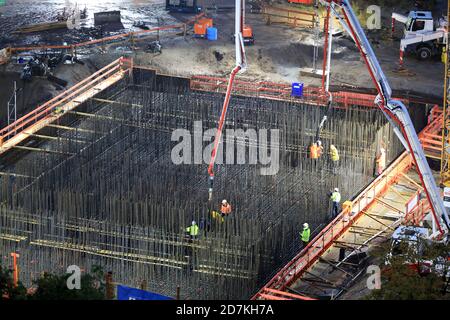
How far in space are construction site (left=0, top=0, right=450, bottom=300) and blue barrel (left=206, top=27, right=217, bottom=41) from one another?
68 mm

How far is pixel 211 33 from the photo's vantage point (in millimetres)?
75562

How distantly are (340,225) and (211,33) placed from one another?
76.0ft

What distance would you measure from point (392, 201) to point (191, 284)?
11367 millimetres

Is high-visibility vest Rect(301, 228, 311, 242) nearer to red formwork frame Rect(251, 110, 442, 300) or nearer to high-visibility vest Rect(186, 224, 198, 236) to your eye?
red formwork frame Rect(251, 110, 442, 300)

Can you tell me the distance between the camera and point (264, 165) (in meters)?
58.7

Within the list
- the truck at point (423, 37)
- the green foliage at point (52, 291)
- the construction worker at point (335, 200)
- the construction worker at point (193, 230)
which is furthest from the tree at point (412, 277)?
the truck at point (423, 37)

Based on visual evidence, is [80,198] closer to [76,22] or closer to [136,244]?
[136,244]

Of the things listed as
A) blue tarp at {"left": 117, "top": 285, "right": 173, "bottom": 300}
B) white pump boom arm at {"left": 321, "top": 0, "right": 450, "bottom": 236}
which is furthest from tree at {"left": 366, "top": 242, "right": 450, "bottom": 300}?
blue tarp at {"left": 117, "top": 285, "right": 173, "bottom": 300}

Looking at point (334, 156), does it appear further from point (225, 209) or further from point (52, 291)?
point (52, 291)

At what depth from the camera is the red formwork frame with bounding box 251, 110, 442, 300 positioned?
1966 inches
